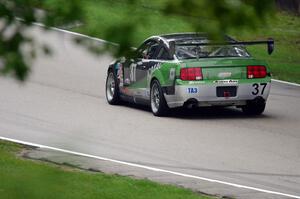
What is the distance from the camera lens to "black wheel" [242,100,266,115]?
1836 cm

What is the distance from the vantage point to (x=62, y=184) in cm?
422

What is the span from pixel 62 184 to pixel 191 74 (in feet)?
44.6

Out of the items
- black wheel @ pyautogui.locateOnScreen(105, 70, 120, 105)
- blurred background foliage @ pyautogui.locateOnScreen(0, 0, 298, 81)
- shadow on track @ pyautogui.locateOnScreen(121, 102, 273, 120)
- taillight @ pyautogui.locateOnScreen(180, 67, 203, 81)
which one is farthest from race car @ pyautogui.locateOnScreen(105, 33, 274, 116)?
blurred background foliage @ pyautogui.locateOnScreen(0, 0, 298, 81)

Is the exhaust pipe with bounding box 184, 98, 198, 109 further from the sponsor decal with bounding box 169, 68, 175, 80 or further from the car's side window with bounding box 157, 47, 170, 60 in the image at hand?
the car's side window with bounding box 157, 47, 170, 60

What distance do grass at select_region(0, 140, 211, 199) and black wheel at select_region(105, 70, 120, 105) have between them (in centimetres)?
538

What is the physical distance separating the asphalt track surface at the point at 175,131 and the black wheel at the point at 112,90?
0.16 m

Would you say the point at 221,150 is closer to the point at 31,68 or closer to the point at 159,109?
the point at 159,109

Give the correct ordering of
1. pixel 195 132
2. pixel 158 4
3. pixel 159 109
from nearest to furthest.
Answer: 1. pixel 158 4
2. pixel 195 132
3. pixel 159 109

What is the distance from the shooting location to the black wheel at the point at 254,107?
60.2ft

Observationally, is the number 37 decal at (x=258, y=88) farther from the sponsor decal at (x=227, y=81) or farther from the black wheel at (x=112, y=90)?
the black wheel at (x=112, y=90)

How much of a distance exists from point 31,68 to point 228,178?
879 centimetres

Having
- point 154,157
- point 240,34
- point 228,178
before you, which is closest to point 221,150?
point 154,157

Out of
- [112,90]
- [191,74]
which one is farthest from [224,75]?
[112,90]

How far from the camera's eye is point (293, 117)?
18953 mm
